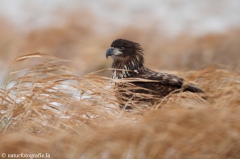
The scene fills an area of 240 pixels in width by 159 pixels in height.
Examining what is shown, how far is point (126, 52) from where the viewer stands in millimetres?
5742

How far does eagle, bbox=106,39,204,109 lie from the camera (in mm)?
5012

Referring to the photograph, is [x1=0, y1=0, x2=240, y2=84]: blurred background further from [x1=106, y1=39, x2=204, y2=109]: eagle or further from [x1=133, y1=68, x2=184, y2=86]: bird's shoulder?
[x1=133, y1=68, x2=184, y2=86]: bird's shoulder

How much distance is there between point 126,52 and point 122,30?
6604 mm

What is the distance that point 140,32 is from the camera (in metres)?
12.0

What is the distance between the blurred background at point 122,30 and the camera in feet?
34.4

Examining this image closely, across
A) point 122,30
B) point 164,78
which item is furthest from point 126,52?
point 122,30

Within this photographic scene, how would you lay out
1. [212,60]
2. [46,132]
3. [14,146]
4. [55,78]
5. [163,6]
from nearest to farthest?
[14,146] < [46,132] < [55,78] < [212,60] < [163,6]

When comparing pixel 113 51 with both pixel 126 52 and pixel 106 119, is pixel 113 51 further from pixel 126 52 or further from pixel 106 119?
pixel 106 119

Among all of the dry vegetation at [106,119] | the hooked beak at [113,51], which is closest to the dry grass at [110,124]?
the dry vegetation at [106,119]

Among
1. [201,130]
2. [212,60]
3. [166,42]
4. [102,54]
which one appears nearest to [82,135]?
[201,130]

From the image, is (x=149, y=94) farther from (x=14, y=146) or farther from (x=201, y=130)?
(x=14, y=146)

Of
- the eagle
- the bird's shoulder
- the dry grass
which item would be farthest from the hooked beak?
the dry grass

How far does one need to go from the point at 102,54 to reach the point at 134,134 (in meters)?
7.08

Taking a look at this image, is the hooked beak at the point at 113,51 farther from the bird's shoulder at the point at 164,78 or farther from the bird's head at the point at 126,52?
the bird's shoulder at the point at 164,78
